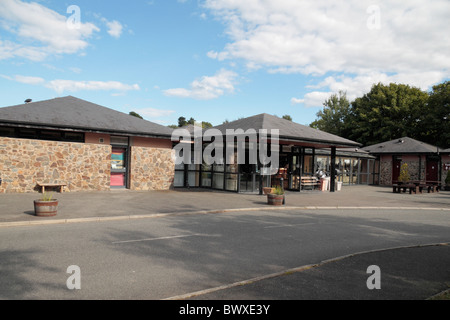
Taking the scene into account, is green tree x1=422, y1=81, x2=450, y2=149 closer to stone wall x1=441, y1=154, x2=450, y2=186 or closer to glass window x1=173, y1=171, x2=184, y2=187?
→ stone wall x1=441, y1=154, x2=450, y2=186

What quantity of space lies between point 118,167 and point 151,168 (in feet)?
6.46

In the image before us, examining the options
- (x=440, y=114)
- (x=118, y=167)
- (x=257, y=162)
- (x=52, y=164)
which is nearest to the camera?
(x=52, y=164)

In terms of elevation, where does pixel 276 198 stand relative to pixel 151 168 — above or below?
below

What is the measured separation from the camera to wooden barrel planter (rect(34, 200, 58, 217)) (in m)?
10.4

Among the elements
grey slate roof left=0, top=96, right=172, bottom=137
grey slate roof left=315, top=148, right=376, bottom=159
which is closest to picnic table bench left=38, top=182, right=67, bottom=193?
grey slate roof left=0, top=96, right=172, bottom=137

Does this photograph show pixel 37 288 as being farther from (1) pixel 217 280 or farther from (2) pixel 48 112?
(2) pixel 48 112

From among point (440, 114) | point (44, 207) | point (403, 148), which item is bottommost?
point (44, 207)

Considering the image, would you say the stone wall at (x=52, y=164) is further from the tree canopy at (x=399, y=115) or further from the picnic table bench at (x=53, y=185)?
the tree canopy at (x=399, y=115)

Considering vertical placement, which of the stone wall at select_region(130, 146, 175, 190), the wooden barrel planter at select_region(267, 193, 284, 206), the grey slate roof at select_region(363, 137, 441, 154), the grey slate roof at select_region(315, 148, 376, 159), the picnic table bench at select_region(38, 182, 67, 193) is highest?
the grey slate roof at select_region(363, 137, 441, 154)

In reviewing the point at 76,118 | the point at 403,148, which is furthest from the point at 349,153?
the point at 76,118

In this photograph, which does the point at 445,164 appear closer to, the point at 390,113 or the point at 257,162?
the point at 390,113

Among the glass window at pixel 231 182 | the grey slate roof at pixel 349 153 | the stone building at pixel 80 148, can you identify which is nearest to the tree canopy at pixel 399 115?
the grey slate roof at pixel 349 153

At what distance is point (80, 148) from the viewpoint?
58.9ft

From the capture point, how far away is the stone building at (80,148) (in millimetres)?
16281
